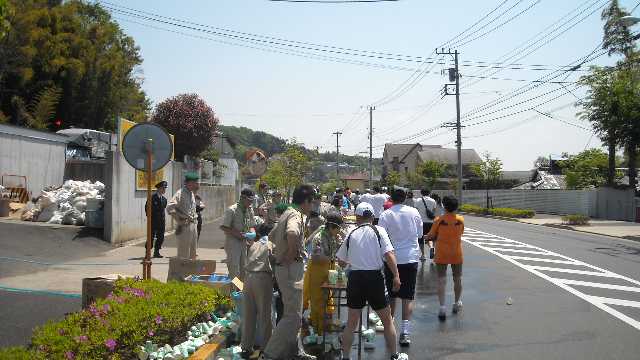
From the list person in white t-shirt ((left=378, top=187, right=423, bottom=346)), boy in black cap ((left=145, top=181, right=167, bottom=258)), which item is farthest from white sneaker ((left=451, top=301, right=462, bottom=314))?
boy in black cap ((left=145, top=181, right=167, bottom=258))

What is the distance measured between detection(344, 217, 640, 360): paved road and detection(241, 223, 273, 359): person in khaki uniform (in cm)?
132

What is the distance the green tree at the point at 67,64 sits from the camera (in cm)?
2522

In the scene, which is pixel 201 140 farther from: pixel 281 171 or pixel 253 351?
pixel 253 351

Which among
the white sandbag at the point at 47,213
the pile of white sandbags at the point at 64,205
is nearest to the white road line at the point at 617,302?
the pile of white sandbags at the point at 64,205

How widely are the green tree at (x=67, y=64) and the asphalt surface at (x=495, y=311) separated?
535 inches

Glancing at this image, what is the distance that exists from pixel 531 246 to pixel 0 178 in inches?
666

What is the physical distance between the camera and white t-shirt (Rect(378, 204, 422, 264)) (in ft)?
23.9

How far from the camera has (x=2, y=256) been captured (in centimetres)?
1209

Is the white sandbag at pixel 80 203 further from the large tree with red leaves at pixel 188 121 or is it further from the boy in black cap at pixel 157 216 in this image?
the large tree with red leaves at pixel 188 121

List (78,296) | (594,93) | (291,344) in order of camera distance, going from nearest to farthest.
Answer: (291,344), (78,296), (594,93)

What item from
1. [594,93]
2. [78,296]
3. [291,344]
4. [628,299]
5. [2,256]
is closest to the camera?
[291,344]

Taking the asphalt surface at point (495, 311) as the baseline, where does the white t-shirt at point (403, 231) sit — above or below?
above

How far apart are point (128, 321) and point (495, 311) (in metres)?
5.83

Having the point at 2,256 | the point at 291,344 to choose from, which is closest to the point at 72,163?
the point at 2,256
